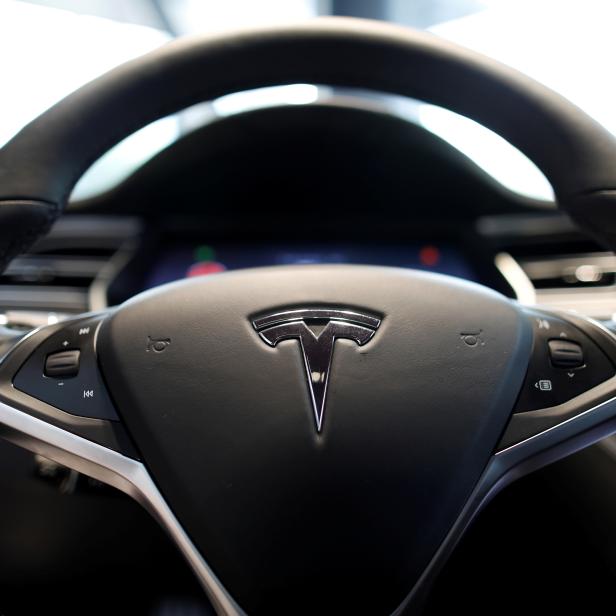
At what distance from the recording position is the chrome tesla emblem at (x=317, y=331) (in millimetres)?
447

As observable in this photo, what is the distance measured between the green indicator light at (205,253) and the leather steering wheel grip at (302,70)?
2.34 m

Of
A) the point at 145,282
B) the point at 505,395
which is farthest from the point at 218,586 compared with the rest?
the point at 145,282

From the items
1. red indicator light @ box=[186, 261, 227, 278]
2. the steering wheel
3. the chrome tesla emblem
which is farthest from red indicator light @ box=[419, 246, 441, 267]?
the chrome tesla emblem

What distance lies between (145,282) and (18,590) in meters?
2.26

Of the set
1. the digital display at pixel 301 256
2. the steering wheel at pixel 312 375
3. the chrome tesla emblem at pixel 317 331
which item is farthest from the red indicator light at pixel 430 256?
the chrome tesla emblem at pixel 317 331

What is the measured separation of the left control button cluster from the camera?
470 millimetres

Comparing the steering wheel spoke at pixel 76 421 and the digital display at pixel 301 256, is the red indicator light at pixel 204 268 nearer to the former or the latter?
the digital display at pixel 301 256

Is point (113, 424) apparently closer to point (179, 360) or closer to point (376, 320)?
point (179, 360)

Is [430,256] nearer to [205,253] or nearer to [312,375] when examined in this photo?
[205,253]

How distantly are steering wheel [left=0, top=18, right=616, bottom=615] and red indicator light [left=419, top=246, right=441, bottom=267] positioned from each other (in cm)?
228

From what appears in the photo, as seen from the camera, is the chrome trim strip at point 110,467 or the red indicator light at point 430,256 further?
the red indicator light at point 430,256

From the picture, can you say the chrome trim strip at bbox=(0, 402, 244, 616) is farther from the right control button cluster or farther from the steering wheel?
the right control button cluster

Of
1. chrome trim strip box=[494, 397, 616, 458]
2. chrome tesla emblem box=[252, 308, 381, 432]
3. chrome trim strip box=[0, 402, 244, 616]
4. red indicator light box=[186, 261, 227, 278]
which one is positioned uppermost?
chrome tesla emblem box=[252, 308, 381, 432]

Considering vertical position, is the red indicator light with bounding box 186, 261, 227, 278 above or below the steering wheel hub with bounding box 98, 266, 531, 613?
below
